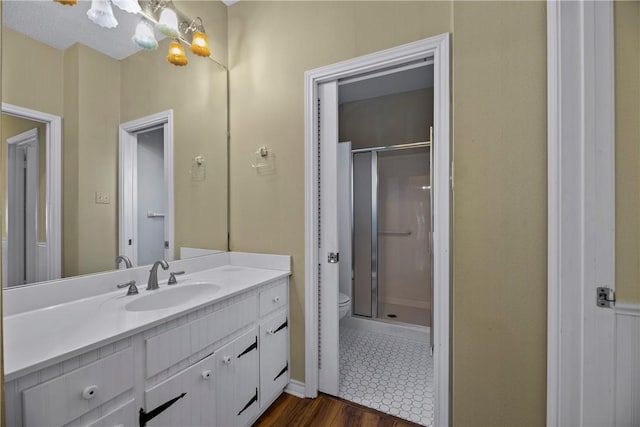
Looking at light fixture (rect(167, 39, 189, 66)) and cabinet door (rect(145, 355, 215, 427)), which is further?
light fixture (rect(167, 39, 189, 66))

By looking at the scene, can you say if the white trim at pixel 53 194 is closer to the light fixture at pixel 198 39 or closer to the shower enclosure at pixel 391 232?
the light fixture at pixel 198 39

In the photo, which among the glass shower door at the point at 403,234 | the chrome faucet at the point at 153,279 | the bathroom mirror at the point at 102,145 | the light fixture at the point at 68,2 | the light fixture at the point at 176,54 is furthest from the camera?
the glass shower door at the point at 403,234

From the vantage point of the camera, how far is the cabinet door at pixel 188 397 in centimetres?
100

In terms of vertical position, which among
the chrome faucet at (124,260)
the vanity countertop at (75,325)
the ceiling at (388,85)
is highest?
the ceiling at (388,85)

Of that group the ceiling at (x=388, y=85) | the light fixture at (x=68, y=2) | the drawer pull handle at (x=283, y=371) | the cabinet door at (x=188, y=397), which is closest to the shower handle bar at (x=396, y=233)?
the ceiling at (x=388, y=85)

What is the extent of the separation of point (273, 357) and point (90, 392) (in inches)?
37.3

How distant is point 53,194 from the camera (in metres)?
1.15

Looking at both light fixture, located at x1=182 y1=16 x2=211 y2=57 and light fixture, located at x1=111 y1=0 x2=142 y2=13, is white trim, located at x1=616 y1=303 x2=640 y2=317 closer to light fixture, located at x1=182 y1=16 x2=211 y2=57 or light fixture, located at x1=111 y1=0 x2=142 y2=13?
light fixture, located at x1=182 y1=16 x2=211 y2=57

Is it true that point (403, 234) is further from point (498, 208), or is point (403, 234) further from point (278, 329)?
point (498, 208)

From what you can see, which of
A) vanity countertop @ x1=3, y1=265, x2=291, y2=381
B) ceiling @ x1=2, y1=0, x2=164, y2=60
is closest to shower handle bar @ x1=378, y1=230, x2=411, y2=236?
vanity countertop @ x1=3, y1=265, x2=291, y2=381

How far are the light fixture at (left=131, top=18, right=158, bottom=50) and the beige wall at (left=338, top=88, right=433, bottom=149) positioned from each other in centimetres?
185

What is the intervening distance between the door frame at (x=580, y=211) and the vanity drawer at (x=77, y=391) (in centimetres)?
147

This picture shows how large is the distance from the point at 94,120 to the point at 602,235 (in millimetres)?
2091

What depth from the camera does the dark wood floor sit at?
1.49 m
